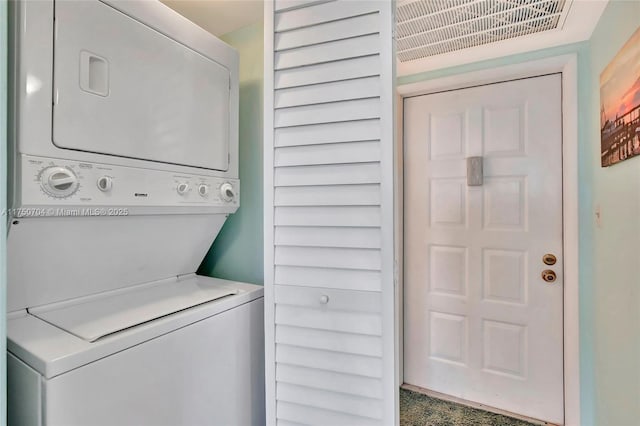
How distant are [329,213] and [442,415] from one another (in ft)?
5.63

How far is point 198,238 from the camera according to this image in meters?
1.52

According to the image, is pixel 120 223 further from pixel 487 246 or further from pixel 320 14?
pixel 487 246

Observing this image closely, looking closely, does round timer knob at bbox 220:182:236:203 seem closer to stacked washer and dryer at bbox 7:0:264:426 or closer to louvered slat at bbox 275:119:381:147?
stacked washer and dryer at bbox 7:0:264:426

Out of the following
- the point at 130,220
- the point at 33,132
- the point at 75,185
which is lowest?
the point at 130,220

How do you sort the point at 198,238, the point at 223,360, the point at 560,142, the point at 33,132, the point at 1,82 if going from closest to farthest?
1. the point at 1,82
2. the point at 33,132
3. the point at 223,360
4. the point at 198,238
5. the point at 560,142

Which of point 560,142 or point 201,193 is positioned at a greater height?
point 560,142

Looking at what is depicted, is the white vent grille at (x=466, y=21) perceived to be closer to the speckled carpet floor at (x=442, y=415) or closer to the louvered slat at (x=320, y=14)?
the louvered slat at (x=320, y=14)

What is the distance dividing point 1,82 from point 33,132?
0.20 m

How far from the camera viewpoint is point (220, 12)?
5.42 feet

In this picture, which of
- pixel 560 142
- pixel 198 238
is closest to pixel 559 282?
pixel 560 142

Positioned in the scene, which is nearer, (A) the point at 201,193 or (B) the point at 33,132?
(B) the point at 33,132

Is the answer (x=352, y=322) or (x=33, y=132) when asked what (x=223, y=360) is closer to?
(x=352, y=322)

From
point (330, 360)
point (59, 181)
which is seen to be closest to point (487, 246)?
point (330, 360)

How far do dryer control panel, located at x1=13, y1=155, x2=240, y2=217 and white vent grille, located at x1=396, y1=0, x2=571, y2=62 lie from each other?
125 centimetres
